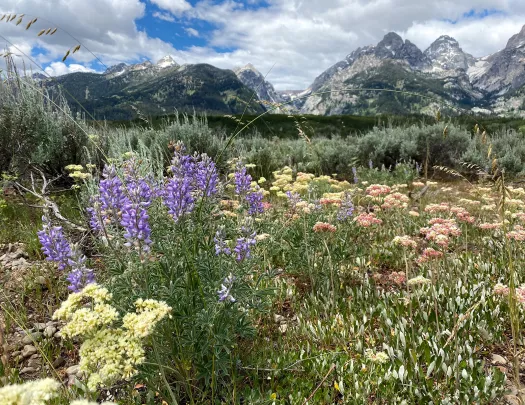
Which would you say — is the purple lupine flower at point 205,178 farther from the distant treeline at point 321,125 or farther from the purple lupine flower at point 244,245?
the purple lupine flower at point 244,245

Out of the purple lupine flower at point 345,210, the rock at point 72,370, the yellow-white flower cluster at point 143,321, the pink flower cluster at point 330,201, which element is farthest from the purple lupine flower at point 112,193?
the purple lupine flower at point 345,210

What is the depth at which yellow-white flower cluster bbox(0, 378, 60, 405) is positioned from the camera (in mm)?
895

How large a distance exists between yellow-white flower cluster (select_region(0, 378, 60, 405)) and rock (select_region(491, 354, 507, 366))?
123 inches

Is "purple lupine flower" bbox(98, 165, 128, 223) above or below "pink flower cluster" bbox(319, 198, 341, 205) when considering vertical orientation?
above

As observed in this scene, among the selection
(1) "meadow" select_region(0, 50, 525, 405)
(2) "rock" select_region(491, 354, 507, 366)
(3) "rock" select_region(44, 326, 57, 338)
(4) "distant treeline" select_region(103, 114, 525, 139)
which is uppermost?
(4) "distant treeline" select_region(103, 114, 525, 139)

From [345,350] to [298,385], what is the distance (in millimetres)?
622

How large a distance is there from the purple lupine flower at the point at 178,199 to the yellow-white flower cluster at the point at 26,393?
1471mm

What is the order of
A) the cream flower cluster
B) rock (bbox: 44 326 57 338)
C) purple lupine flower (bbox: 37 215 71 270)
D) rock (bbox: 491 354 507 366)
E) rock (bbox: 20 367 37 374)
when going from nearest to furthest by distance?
the cream flower cluster, purple lupine flower (bbox: 37 215 71 270), rock (bbox: 491 354 507 366), rock (bbox: 20 367 37 374), rock (bbox: 44 326 57 338)

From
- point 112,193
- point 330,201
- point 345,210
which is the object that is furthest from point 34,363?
point 345,210

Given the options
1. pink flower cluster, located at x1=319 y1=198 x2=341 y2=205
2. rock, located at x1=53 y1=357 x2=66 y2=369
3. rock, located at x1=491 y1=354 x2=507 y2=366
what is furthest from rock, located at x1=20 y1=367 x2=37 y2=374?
rock, located at x1=491 y1=354 x2=507 y2=366

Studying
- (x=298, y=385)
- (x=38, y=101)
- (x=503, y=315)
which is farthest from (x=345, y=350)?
(x=38, y=101)

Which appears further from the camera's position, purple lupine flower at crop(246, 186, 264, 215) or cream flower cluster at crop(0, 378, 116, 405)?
purple lupine flower at crop(246, 186, 264, 215)

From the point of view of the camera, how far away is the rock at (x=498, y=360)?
281cm

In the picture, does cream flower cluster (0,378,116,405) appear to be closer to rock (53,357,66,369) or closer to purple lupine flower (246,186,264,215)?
rock (53,357,66,369)
